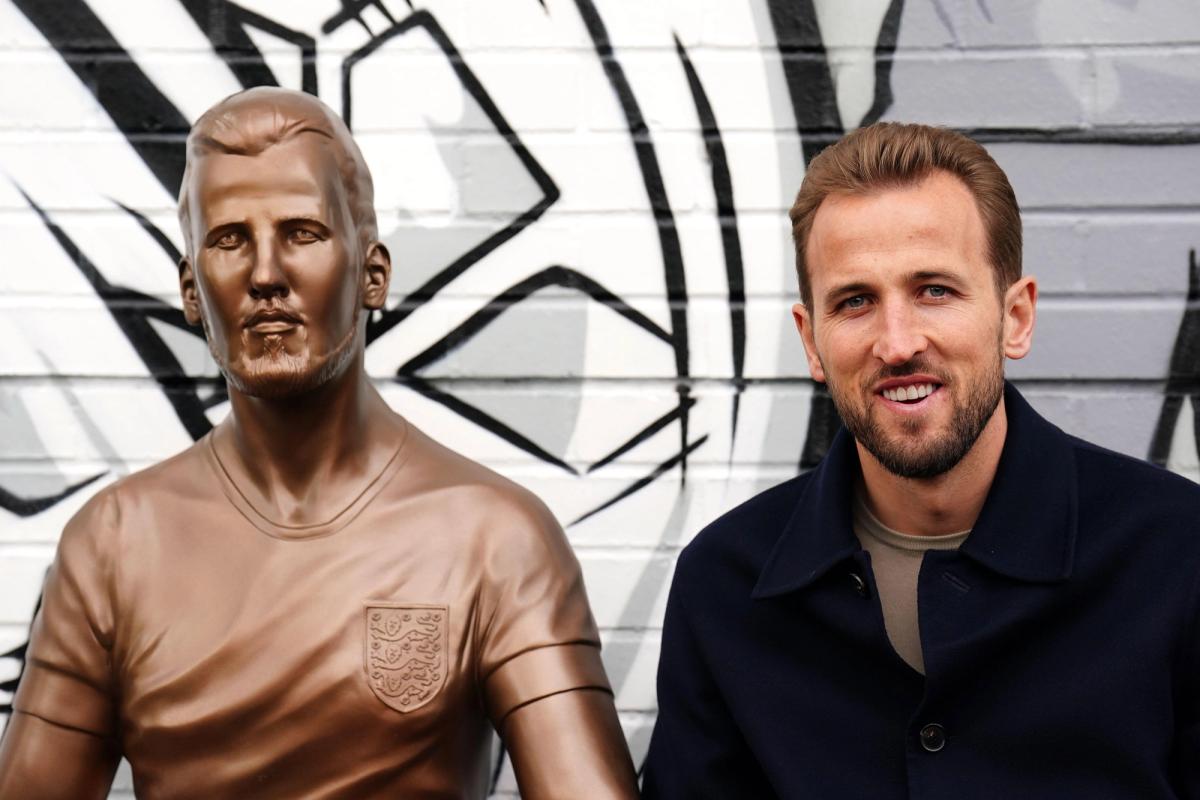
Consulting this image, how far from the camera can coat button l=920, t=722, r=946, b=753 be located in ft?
6.75

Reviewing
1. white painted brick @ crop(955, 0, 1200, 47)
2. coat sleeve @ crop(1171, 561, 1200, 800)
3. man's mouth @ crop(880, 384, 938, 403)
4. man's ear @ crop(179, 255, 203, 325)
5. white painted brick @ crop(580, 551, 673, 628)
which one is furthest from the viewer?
white painted brick @ crop(580, 551, 673, 628)

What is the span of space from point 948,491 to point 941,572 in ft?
0.49

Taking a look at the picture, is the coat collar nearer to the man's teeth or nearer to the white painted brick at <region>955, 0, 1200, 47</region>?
the man's teeth

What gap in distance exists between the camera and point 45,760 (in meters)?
2.29

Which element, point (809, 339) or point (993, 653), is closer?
point (993, 653)

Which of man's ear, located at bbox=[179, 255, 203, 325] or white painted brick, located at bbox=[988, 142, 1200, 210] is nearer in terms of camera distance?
man's ear, located at bbox=[179, 255, 203, 325]

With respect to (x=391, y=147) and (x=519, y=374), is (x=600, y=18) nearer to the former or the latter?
(x=391, y=147)

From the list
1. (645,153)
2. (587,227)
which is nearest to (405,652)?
(587,227)

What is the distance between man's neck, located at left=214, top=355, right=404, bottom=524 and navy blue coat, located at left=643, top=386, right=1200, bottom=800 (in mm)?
629

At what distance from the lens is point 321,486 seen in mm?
2393

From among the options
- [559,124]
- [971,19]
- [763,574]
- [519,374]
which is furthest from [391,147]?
[763,574]

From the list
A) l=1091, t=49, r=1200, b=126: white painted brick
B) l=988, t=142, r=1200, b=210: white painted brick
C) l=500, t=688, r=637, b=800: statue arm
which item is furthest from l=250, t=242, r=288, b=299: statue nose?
l=1091, t=49, r=1200, b=126: white painted brick

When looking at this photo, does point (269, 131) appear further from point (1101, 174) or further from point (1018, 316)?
point (1101, 174)

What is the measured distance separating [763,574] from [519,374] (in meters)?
1.19
